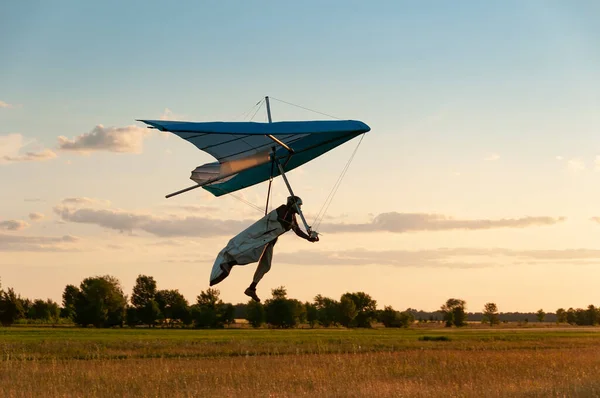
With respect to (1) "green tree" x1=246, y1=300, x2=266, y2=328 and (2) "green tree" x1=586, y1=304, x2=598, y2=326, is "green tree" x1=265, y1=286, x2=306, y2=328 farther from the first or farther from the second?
(2) "green tree" x1=586, y1=304, x2=598, y2=326

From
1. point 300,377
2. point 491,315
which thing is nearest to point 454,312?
point 491,315

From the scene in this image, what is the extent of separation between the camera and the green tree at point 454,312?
123 meters

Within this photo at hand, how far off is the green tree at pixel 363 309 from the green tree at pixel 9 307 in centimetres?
4517

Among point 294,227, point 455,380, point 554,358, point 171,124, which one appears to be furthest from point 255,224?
point 554,358

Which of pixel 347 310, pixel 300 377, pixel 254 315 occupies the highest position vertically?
pixel 347 310

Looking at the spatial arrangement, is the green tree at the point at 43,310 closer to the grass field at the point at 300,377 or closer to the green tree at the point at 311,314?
the green tree at the point at 311,314

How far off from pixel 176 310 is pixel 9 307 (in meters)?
23.1

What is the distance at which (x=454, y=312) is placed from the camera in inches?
4847

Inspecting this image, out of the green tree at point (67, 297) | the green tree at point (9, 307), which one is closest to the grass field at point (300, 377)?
the green tree at point (9, 307)

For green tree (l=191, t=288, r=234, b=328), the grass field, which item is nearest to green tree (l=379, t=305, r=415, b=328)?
green tree (l=191, t=288, r=234, b=328)

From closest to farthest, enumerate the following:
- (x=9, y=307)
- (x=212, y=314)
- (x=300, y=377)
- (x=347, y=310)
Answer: (x=300, y=377)
(x=9, y=307)
(x=212, y=314)
(x=347, y=310)

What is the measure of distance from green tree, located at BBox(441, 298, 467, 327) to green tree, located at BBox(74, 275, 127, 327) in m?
50.3

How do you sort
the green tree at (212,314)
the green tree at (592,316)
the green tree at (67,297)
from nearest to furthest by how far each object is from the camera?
the green tree at (212,314), the green tree at (67,297), the green tree at (592,316)

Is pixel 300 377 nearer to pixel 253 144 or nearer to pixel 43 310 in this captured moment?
pixel 253 144
